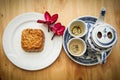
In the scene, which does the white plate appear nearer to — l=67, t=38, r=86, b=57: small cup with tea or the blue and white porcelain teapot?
l=67, t=38, r=86, b=57: small cup with tea

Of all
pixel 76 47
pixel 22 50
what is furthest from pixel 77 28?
pixel 22 50

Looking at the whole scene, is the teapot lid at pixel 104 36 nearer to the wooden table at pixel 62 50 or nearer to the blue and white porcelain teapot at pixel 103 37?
the blue and white porcelain teapot at pixel 103 37

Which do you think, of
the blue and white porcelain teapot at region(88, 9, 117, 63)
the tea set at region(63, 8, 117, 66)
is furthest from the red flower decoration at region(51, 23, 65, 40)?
the blue and white porcelain teapot at region(88, 9, 117, 63)

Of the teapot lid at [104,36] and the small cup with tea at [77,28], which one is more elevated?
the small cup with tea at [77,28]

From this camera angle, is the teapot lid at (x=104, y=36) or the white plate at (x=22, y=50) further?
the white plate at (x=22, y=50)

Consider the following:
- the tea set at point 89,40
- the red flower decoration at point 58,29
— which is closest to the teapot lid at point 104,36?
the tea set at point 89,40

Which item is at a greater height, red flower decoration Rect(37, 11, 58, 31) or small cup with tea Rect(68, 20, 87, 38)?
red flower decoration Rect(37, 11, 58, 31)

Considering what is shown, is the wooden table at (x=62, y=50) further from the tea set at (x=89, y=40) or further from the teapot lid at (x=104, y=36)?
the teapot lid at (x=104, y=36)
